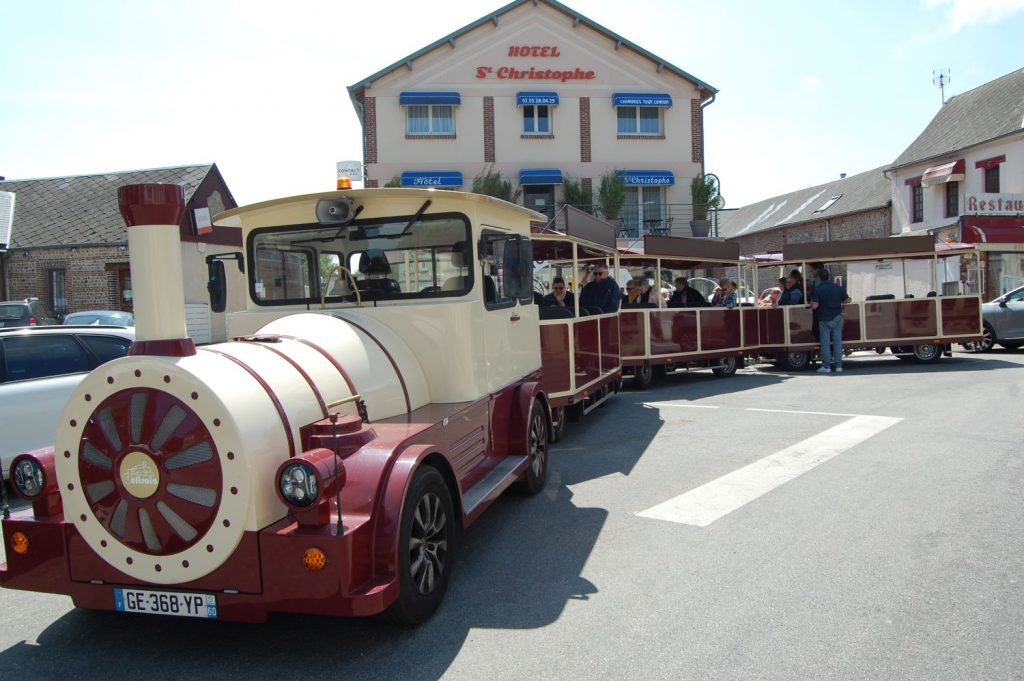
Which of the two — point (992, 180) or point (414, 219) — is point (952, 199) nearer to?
point (992, 180)

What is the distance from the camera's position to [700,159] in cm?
2919

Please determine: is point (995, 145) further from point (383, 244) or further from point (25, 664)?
point (25, 664)

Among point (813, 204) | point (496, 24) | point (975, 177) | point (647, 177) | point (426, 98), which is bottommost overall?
point (975, 177)

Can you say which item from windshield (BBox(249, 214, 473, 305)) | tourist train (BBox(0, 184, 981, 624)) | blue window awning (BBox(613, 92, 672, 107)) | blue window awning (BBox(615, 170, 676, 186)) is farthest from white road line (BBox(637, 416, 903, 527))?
blue window awning (BBox(613, 92, 672, 107))

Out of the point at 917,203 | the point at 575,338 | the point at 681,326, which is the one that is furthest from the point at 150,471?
the point at 917,203

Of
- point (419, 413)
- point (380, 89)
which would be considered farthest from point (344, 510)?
point (380, 89)

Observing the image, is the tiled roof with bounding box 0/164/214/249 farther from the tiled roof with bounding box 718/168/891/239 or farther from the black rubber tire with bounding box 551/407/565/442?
the tiled roof with bounding box 718/168/891/239

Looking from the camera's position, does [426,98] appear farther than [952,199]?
No

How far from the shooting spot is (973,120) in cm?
3206

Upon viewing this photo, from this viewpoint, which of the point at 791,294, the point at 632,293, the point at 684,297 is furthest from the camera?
the point at 791,294

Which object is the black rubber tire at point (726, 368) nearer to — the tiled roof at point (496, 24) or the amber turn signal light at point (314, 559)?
the amber turn signal light at point (314, 559)

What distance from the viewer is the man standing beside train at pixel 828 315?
14.3 m

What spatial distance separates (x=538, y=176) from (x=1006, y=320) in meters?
15.7

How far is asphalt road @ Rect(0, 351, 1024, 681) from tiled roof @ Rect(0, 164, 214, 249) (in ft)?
72.5
